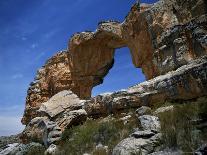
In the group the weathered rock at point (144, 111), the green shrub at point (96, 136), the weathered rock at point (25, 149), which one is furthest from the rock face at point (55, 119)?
the weathered rock at point (144, 111)

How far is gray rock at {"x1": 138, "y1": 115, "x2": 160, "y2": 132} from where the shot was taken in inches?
386

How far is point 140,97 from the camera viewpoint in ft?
45.0

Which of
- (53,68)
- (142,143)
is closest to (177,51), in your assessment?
(142,143)

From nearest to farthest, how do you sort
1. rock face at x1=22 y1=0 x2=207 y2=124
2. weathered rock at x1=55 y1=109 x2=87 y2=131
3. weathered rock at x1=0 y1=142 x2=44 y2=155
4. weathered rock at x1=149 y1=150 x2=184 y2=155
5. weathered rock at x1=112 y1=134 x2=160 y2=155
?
weathered rock at x1=149 y1=150 x2=184 y2=155, weathered rock at x1=112 y1=134 x2=160 y2=155, rock face at x1=22 y1=0 x2=207 y2=124, weathered rock at x1=0 y1=142 x2=44 y2=155, weathered rock at x1=55 y1=109 x2=87 y2=131

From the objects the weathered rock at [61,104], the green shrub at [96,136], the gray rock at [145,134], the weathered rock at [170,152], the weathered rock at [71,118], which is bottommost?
the weathered rock at [170,152]

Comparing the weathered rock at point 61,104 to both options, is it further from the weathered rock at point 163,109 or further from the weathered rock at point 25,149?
the weathered rock at point 163,109

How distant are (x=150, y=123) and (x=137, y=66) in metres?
11.9

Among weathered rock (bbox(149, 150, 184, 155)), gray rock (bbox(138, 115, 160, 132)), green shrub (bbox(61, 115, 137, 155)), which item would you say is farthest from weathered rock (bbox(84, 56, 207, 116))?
weathered rock (bbox(149, 150, 184, 155))

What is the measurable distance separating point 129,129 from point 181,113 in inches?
87.9

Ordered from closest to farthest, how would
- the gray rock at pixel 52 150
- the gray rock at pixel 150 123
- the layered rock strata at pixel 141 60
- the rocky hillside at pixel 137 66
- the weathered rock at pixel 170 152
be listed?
the weathered rock at pixel 170 152 < the gray rock at pixel 150 123 < the rocky hillside at pixel 137 66 < the layered rock strata at pixel 141 60 < the gray rock at pixel 52 150

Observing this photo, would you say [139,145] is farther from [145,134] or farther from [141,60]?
[141,60]

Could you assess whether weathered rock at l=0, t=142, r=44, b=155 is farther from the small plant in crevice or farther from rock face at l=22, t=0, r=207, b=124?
the small plant in crevice

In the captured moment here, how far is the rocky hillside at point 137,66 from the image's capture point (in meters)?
10.8

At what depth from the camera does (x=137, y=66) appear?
21797mm
